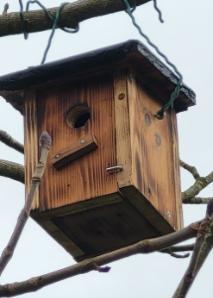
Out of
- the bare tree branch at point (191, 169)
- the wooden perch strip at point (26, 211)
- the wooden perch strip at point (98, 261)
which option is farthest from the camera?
the bare tree branch at point (191, 169)

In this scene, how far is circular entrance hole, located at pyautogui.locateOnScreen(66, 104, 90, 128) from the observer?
4.80 meters

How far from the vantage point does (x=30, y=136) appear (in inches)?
191

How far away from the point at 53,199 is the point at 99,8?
2.61 ft

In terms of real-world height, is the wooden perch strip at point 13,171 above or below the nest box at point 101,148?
below

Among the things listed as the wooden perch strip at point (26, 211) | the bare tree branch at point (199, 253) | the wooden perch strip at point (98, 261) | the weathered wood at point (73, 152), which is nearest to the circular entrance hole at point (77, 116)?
the weathered wood at point (73, 152)

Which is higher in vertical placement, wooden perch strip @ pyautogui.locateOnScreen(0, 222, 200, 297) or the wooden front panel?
wooden perch strip @ pyautogui.locateOnScreen(0, 222, 200, 297)

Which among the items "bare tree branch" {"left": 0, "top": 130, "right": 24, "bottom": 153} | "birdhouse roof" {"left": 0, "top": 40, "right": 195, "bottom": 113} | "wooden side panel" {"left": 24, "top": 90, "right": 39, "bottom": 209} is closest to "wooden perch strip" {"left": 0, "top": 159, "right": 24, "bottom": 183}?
"bare tree branch" {"left": 0, "top": 130, "right": 24, "bottom": 153}

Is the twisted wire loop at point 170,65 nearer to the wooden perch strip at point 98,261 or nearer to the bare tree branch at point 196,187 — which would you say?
the bare tree branch at point 196,187

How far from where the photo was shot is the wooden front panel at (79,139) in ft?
15.0

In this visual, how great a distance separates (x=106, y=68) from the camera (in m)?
4.77

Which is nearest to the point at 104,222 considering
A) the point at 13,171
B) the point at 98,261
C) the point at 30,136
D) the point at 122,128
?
the point at 122,128

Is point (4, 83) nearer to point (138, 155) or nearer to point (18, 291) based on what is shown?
point (138, 155)

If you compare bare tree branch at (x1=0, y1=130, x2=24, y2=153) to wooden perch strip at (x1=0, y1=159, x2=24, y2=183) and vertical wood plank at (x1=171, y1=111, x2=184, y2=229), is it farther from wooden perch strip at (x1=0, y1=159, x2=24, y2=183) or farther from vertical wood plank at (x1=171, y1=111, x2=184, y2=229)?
vertical wood plank at (x1=171, y1=111, x2=184, y2=229)

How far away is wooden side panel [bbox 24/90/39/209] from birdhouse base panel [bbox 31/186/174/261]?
0.22 meters
